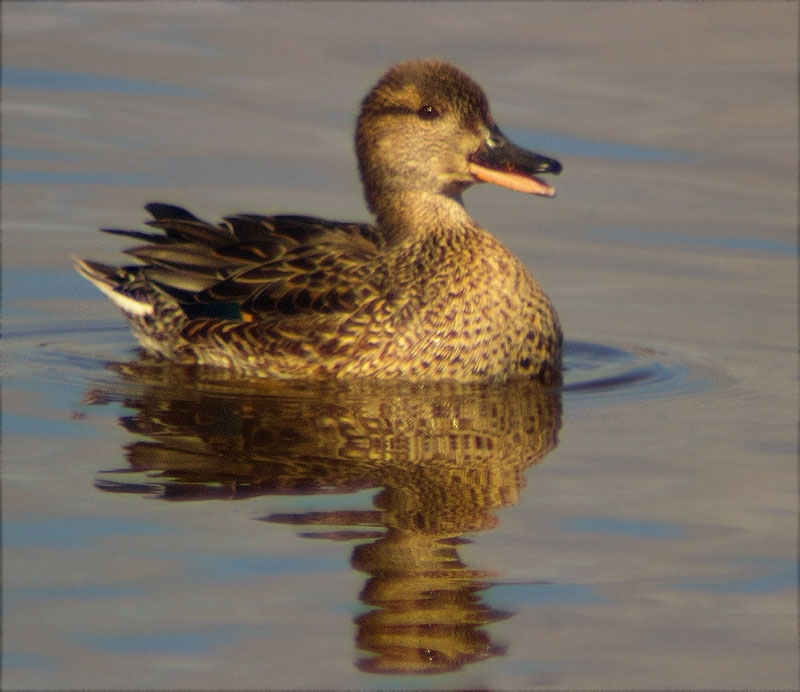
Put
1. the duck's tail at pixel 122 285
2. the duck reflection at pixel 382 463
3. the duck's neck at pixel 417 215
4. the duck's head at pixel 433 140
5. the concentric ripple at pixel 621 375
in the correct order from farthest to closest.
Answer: the duck's tail at pixel 122 285
the duck's neck at pixel 417 215
the duck's head at pixel 433 140
the concentric ripple at pixel 621 375
the duck reflection at pixel 382 463

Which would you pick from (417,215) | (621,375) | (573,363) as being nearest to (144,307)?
(417,215)

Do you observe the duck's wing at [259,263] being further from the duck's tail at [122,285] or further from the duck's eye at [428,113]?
the duck's eye at [428,113]

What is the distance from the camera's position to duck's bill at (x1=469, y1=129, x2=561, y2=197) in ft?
31.6

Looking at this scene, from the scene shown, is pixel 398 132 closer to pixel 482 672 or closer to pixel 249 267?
pixel 249 267

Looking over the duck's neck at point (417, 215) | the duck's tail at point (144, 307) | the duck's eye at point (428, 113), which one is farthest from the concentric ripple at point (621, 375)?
the duck's tail at point (144, 307)

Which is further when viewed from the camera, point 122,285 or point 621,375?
point 122,285

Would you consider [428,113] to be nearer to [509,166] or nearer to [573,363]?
[509,166]

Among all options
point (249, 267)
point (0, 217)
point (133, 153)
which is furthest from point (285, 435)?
point (133, 153)

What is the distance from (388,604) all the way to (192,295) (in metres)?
3.78

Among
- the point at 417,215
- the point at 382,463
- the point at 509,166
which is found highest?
the point at 509,166

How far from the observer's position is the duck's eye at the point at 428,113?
980cm

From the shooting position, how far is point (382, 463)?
8.08 metres

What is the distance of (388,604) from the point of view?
21.8ft

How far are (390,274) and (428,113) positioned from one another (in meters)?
0.90
